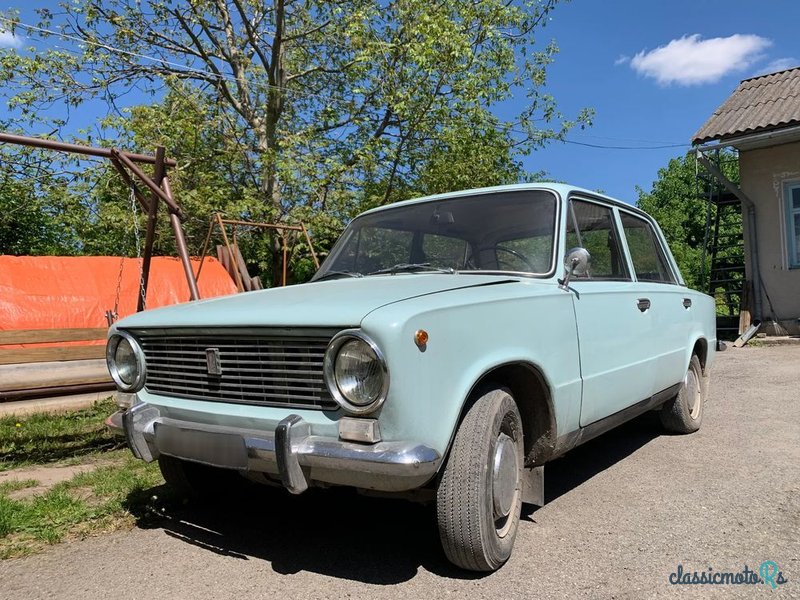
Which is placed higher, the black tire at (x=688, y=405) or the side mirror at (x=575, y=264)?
the side mirror at (x=575, y=264)

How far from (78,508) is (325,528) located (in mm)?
1494

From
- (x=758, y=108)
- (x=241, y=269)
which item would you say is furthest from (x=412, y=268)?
(x=758, y=108)

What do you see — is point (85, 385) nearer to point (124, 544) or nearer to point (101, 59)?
point (124, 544)

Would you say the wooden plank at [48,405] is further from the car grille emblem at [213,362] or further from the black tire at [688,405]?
the black tire at [688,405]

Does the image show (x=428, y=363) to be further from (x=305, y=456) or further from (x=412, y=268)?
(x=412, y=268)

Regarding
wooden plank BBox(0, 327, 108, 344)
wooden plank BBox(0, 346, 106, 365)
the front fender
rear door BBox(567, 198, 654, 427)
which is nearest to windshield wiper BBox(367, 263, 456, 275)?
the front fender

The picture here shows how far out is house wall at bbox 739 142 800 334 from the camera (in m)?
11.3

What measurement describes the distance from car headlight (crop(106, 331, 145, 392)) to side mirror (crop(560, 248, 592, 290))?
2.19 meters

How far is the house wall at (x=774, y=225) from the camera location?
36.9 ft

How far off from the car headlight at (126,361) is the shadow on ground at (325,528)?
842 millimetres

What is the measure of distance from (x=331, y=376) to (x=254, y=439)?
0.43 m

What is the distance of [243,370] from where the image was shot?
2.70 m

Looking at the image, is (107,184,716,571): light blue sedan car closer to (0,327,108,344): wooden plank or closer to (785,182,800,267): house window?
(0,327,108,344): wooden plank

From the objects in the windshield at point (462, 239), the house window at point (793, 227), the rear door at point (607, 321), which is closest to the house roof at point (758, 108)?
the house window at point (793, 227)
